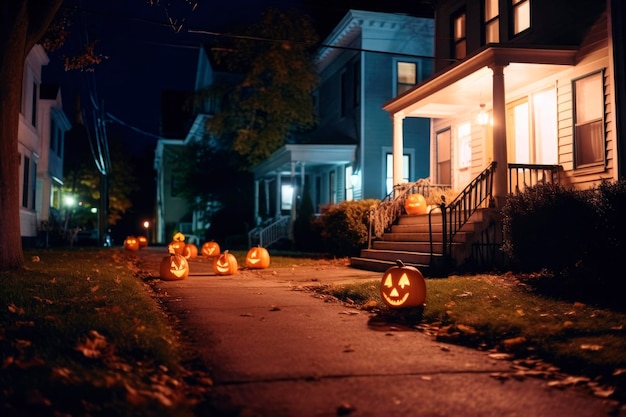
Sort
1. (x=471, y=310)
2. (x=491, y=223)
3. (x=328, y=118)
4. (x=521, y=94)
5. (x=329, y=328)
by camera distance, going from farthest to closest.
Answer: (x=328, y=118)
(x=521, y=94)
(x=491, y=223)
(x=471, y=310)
(x=329, y=328)

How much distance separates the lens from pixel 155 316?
278 inches

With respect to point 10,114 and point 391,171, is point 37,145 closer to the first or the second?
point 391,171

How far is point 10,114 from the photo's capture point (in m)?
10.7

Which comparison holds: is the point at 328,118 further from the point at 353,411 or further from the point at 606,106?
the point at 353,411

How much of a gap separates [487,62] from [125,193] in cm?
4026

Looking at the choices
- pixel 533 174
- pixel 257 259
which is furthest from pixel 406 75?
pixel 257 259

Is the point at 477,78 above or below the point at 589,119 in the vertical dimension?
above

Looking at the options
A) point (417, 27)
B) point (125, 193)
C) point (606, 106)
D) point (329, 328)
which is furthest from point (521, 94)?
point (125, 193)

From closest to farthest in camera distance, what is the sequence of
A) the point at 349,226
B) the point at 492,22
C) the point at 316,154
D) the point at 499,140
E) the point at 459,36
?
1. the point at 499,140
2. the point at 349,226
3. the point at 492,22
4. the point at 459,36
5. the point at 316,154

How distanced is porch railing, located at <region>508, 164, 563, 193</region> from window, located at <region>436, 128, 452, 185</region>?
479 cm

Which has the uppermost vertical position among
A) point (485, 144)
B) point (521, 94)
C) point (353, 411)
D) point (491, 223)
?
point (521, 94)

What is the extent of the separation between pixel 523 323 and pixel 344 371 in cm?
244

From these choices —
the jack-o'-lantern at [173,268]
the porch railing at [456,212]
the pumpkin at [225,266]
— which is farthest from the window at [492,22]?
the jack-o'-lantern at [173,268]

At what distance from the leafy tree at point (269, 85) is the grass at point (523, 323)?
1741 cm
